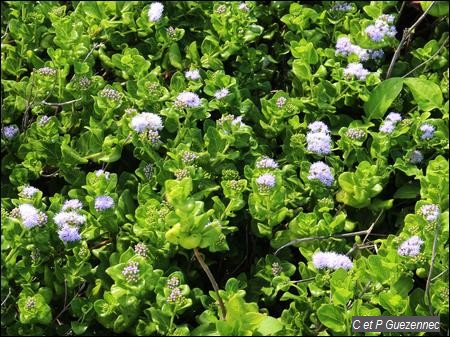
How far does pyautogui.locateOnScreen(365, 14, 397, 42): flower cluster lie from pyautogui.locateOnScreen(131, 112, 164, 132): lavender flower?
854 millimetres

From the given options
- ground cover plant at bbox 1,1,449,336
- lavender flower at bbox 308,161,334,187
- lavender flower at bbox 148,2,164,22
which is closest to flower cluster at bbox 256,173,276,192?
ground cover plant at bbox 1,1,449,336

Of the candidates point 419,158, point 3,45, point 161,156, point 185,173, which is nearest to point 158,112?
point 161,156

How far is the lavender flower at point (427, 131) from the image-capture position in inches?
88.9

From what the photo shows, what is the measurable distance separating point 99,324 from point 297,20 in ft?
4.24

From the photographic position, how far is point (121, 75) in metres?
2.48

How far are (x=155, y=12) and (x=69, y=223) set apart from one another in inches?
34.0

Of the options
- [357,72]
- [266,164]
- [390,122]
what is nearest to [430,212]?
[390,122]

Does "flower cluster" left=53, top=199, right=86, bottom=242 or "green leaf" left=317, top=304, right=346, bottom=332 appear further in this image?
"flower cluster" left=53, top=199, right=86, bottom=242

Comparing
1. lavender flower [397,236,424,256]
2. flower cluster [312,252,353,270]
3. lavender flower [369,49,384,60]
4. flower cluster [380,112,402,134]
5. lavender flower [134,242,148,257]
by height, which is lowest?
flower cluster [312,252,353,270]

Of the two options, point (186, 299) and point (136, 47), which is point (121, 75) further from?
point (186, 299)

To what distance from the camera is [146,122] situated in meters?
2.13

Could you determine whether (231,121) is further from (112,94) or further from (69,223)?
(69,223)

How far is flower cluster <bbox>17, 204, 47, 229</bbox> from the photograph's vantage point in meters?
1.92

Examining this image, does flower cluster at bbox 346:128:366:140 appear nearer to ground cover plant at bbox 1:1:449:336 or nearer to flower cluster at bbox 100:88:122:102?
ground cover plant at bbox 1:1:449:336
